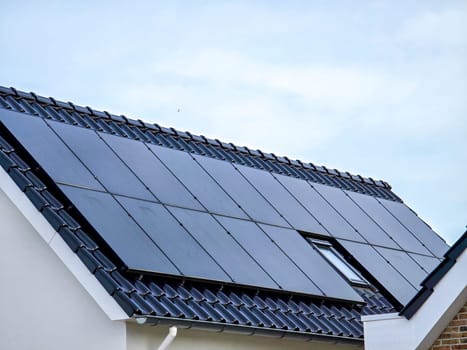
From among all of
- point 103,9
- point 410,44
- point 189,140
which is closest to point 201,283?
point 189,140

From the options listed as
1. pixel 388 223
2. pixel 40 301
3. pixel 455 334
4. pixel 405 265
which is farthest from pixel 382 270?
pixel 40 301

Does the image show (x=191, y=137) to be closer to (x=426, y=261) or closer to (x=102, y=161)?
(x=102, y=161)

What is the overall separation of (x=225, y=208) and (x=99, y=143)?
2.14 metres

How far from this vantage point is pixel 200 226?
54.9 feet

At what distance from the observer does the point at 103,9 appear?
76.4 ft

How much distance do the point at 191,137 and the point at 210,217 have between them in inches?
118

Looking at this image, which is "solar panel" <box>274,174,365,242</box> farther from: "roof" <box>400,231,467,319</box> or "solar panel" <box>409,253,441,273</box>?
"roof" <box>400,231,467,319</box>

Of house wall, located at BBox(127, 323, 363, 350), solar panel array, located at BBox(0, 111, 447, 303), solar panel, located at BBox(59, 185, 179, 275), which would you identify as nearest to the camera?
house wall, located at BBox(127, 323, 363, 350)

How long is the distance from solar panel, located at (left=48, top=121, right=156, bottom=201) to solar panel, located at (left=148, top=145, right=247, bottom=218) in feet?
3.62

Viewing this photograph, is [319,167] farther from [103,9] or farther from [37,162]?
[37,162]

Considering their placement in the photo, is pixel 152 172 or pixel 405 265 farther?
pixel 405 265

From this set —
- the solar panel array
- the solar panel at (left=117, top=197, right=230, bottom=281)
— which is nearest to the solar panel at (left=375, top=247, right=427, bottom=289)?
the solar panel array

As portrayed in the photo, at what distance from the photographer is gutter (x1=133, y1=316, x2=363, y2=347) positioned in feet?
44.9

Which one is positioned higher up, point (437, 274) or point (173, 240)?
point (437, 274)
